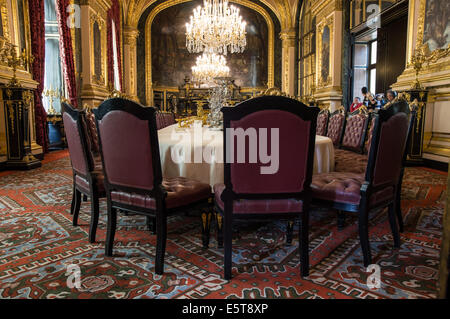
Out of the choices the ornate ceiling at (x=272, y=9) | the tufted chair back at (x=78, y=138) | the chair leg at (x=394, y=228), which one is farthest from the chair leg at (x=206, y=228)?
the ornate ceiling at (x=272, y=9)

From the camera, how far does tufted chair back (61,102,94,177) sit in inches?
79.9

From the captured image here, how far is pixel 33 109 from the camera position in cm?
585

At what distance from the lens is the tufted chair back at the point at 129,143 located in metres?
1.62

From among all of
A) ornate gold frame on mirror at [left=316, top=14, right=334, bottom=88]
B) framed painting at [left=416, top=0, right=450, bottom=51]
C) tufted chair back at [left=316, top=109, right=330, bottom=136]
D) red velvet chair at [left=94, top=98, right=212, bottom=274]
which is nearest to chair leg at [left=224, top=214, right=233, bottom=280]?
red velvet chair at [left=94, top=98, right=212, bottom=274]

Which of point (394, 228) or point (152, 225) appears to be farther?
point (152, 225)

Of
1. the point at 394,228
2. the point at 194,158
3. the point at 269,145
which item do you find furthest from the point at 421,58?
the point at 269,145

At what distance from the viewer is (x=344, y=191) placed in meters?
1.88

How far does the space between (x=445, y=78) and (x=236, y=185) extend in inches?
184

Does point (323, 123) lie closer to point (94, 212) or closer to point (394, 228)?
point (394, 228)

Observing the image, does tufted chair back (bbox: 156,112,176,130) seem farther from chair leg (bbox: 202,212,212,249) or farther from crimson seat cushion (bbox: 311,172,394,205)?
crimson seat cushion (bbox: 311,172,394,205)

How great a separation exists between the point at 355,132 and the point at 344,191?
5.62 ft
